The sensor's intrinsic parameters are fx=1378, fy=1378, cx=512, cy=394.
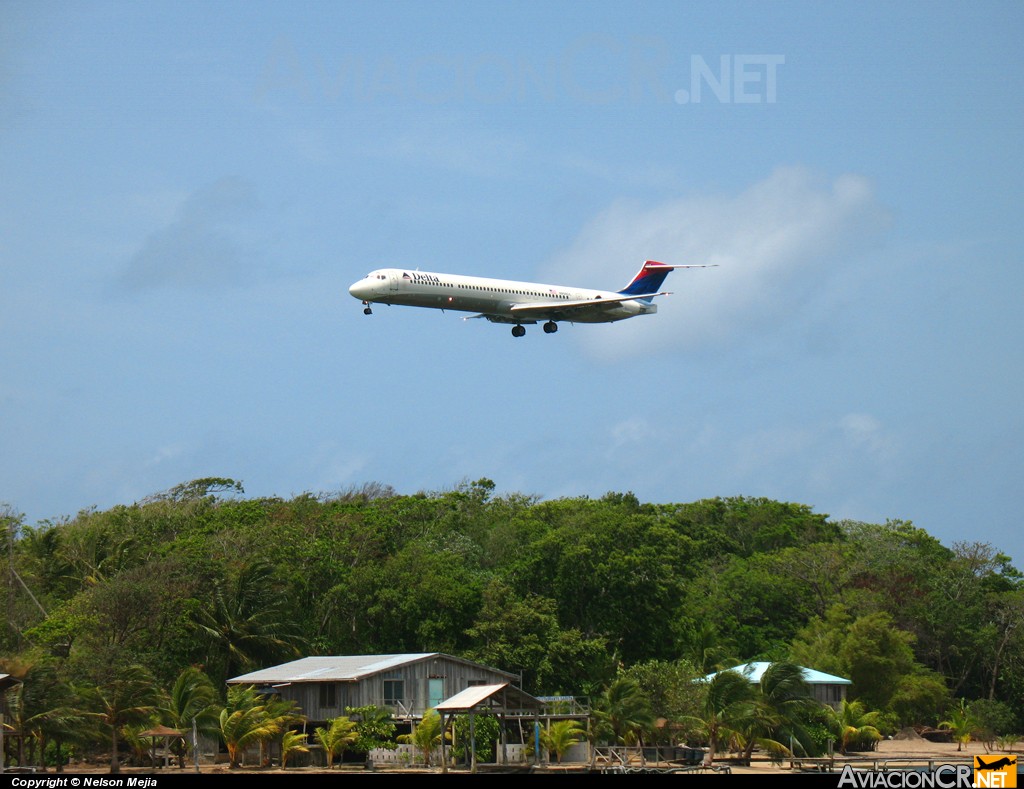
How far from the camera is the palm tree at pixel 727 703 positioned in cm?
4844

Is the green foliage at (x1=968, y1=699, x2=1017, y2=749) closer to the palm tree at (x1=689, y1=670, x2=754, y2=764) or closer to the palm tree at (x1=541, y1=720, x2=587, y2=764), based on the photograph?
the palm tree at (x1=689, y1=670, x2=754, y2=764)

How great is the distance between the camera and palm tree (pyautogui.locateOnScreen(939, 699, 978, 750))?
201 ft

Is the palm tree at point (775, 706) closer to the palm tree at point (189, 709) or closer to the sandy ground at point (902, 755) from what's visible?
the sandy ground at point (902, 755)

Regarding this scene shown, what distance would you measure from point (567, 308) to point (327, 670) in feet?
64.9

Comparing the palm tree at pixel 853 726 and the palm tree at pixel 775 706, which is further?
the palm tree at pixel 853 726

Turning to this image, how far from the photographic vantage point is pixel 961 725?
61.2 m

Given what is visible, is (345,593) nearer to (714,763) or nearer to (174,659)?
(174,659)

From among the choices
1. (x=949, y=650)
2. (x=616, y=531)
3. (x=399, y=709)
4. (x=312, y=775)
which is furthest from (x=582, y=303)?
(x=949, y=650)

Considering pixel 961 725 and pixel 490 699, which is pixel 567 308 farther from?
pixel 961 725

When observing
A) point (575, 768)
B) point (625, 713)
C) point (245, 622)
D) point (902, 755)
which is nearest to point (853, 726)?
point (902, 755)

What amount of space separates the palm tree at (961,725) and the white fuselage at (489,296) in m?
23.6

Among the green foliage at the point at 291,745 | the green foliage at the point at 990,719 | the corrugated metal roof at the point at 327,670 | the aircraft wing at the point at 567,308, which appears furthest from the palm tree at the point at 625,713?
the green foliage at the point at 990,719

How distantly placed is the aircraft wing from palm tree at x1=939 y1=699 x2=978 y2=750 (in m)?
23.5

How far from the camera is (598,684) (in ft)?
208
